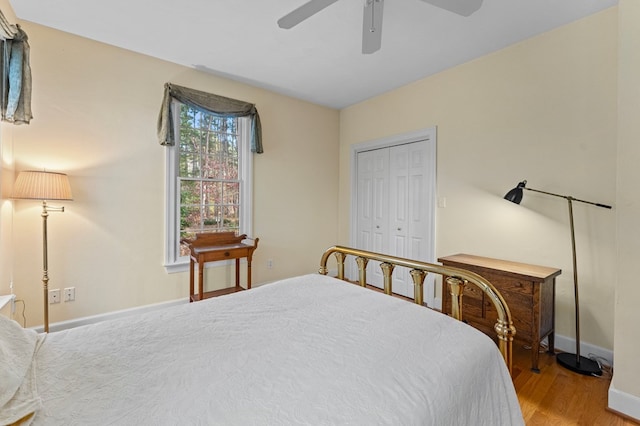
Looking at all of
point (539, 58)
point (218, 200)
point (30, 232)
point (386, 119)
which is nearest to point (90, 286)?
point (30, 232)

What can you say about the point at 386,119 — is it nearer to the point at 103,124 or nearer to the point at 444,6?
the point at 444,6

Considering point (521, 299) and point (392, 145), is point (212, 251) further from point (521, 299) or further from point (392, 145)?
point (521, 299)

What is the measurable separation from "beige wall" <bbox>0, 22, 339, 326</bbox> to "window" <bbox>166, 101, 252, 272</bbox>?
15 centimetres

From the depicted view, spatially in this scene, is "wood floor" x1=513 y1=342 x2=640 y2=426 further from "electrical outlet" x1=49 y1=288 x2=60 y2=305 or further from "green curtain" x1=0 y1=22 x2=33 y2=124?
"green curtain" x1=0 y1=22 x2=33 y2=124

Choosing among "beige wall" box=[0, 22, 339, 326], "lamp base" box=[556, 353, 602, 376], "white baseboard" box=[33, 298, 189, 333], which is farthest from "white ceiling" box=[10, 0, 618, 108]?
"lamp base" box=[556, 353, 602, 376]

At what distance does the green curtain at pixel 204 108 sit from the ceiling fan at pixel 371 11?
1591mm

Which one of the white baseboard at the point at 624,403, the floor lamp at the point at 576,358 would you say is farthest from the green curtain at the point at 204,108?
the white baseboard at the point at 624,403

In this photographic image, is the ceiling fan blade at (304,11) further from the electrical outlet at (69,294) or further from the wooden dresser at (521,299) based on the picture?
the electrical outlet at (69,294)

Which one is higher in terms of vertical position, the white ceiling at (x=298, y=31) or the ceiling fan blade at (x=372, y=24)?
the white ceiling at (x=298, y=31)

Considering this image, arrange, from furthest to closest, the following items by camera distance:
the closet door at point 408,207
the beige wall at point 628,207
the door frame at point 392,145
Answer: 1. the closet door at point 408,207
2. the door frame at point 392,145
3. the beige wall at point 628,207

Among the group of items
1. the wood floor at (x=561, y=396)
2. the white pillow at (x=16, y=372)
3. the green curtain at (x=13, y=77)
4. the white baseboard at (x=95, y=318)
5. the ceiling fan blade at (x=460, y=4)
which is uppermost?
the ceiling fan blade at (x=460, y=4)

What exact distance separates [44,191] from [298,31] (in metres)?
2.40

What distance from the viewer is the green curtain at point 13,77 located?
6.69ft

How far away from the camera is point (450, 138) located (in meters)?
3.19
